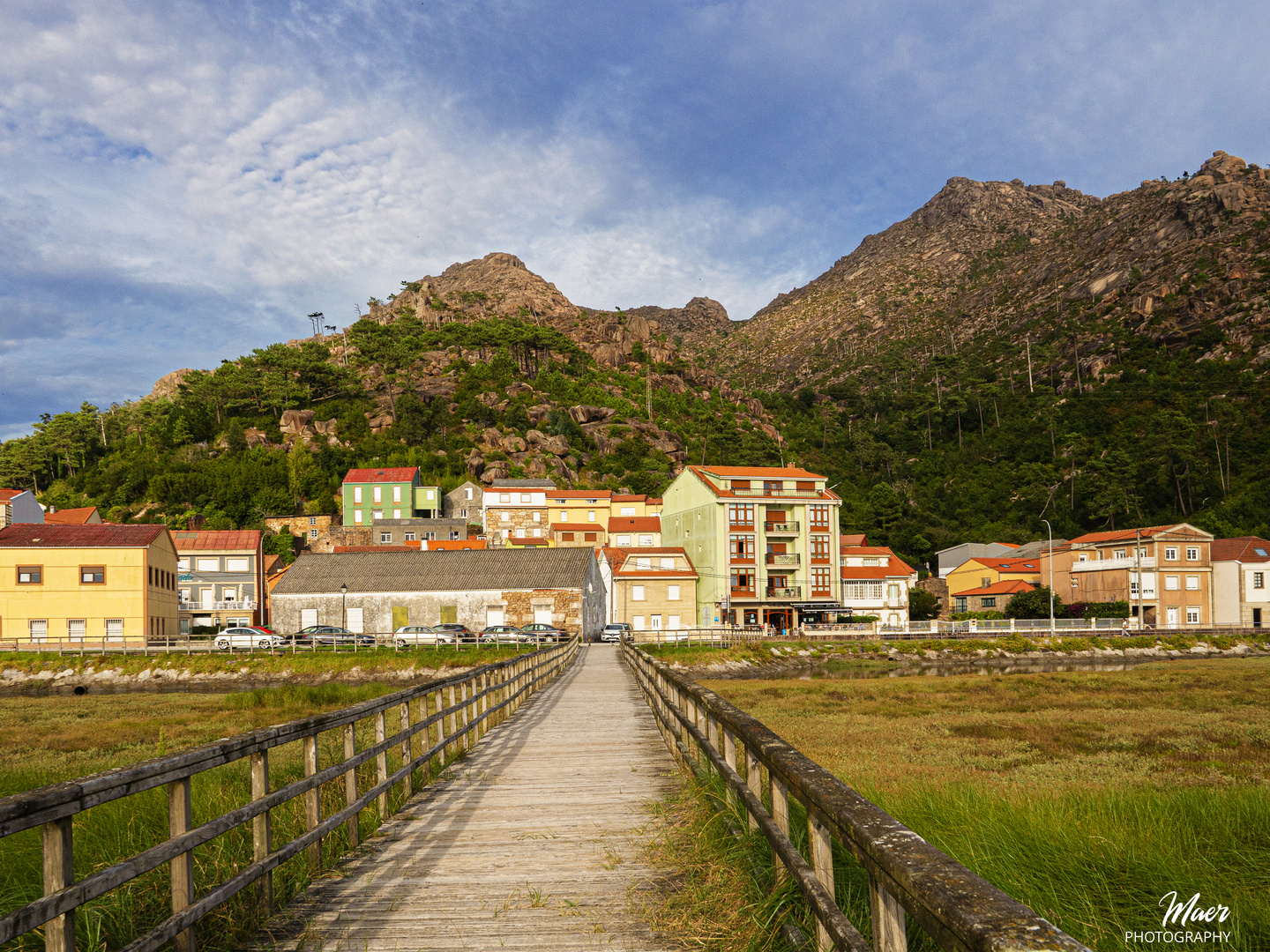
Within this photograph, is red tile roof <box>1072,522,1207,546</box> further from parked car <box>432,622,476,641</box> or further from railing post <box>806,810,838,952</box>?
railing post <box>806,810,838,952</box>

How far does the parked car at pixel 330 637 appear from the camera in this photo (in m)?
48.2

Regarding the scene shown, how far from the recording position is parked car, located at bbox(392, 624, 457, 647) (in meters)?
47.6

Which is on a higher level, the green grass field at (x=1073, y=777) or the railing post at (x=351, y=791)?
the railing post at (x=351, y=791)

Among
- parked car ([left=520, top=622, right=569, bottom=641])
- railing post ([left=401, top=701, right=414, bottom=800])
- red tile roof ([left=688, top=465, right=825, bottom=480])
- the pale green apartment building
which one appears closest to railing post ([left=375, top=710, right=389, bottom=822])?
railing post ([left=401, top=701, right=414, bottom=800])

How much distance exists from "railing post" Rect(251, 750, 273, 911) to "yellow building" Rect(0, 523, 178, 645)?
5254cm

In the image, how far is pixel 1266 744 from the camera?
58.4 feet

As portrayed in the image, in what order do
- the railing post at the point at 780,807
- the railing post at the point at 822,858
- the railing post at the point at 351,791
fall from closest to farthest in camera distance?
the railing post at the point at 822,858, the railing post at the point at 780,807, the railing post at the point at 351,791

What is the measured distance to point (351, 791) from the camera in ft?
21.2

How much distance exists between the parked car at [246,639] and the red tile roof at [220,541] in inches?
700

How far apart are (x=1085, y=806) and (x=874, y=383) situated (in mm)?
164705

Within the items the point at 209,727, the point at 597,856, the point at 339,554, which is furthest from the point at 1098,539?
the point at 597,856

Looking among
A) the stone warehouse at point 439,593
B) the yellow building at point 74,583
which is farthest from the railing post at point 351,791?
the yellow building at point 74,583

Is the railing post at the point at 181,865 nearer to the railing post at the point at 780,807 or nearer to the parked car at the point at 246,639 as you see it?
the railing post at the point at 780,807

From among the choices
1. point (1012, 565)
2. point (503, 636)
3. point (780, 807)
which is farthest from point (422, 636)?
point (1012, 565)
